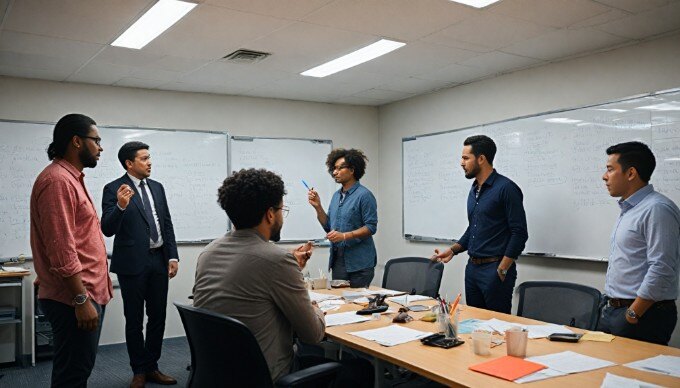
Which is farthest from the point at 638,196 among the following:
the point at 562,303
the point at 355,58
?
the point at 355,58

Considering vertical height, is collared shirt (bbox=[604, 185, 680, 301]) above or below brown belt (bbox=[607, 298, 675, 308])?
above

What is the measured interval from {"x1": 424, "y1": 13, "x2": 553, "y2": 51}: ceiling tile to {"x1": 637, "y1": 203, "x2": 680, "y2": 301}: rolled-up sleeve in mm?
1525

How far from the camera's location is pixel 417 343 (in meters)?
2.28

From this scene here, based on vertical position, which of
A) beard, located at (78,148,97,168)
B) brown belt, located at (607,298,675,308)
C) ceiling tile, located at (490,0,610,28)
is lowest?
brown belt, located at (607,298,675,308)

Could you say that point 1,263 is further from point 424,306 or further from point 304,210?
point 424,306

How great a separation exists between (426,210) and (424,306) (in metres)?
2.82

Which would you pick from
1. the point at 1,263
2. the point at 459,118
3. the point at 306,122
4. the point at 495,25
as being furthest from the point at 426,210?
the point at 1,263

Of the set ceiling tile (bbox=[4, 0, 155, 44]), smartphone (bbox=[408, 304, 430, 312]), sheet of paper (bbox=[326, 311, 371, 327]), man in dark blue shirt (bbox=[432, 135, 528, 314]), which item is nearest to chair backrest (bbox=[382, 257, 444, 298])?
man in dark blue shirt (bbox=[432, 135, 528, 314])

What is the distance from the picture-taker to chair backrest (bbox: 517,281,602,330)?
2.72 meters

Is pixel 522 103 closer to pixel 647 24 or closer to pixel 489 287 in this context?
pixel 647 24

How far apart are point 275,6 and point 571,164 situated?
2.69 meters

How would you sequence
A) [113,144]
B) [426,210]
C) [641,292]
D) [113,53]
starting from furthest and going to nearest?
[426,210] → [113,144] → [113,53] → [641,292]

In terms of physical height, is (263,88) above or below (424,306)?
above

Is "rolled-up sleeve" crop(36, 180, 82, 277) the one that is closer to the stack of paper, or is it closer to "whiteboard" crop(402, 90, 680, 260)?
the stack of paper
